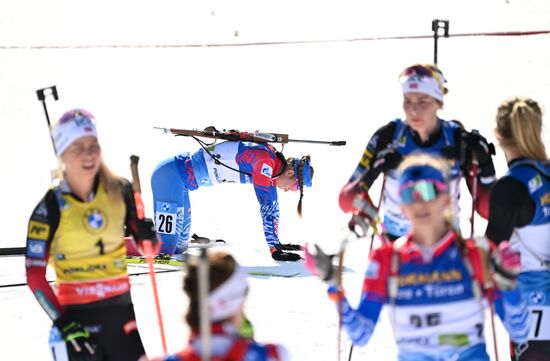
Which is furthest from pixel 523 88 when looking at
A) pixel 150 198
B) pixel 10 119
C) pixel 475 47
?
pixel 10 119

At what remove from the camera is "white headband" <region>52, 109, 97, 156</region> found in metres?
5.29

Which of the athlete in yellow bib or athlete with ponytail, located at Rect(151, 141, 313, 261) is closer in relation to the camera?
the athlete in yellow bib

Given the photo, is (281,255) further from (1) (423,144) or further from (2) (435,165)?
(2) (435,165)

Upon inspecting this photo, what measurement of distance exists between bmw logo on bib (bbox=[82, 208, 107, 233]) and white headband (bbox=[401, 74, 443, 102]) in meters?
1.88

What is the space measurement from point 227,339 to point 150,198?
9803 millimetres

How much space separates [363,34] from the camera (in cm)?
2506

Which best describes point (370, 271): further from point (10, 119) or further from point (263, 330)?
point (10, 119)

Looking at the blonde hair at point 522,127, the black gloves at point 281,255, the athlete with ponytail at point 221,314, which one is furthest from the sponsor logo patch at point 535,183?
the black gloves at point 281,255

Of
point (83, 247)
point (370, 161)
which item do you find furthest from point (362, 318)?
point (370, 161)

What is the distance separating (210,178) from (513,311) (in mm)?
6401

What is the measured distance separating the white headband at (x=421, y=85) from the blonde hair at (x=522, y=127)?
2.28 feet

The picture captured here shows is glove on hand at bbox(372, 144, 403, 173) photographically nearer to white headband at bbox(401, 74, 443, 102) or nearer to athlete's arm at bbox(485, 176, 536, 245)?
white headband at bbox(401, 74, 443, 102)

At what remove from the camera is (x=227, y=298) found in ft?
12.6

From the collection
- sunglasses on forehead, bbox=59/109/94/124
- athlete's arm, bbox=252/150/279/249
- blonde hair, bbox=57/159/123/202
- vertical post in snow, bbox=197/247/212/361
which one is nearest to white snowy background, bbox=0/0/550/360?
athlete's arm, bbox=252/150/279/249
